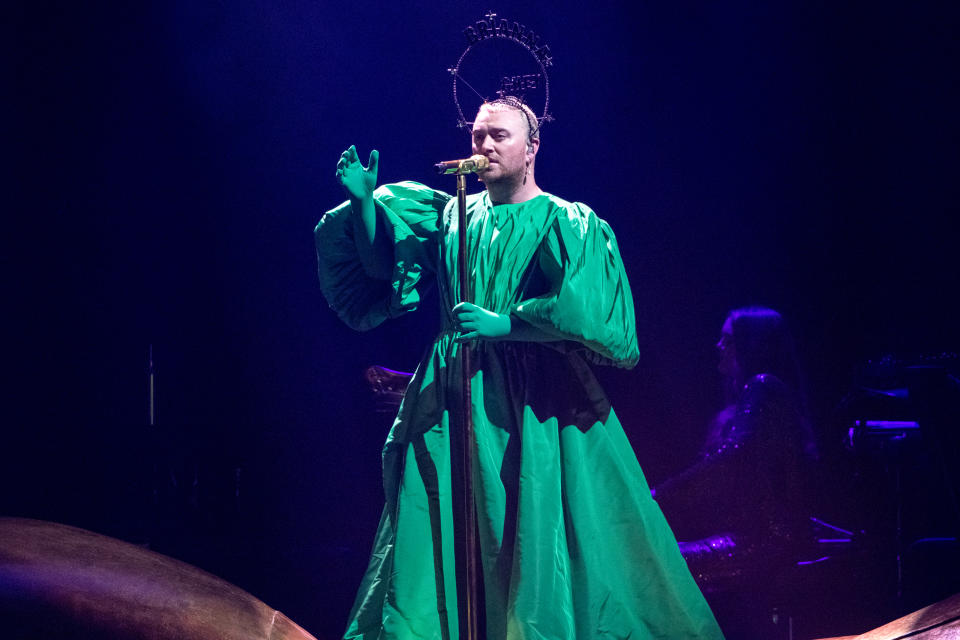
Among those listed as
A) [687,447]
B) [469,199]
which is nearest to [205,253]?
[469,199]

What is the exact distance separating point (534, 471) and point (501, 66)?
4.62 ft

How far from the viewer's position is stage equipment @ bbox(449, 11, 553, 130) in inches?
94.7

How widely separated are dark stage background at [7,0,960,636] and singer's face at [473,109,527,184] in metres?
1.36

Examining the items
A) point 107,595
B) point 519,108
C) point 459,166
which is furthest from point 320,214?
point 107,595

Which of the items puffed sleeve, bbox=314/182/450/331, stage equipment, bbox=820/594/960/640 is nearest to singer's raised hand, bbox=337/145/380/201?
puffed sleeve, bbox=314/182/450/331

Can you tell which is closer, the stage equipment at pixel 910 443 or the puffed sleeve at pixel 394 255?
the puffed sleeve at pixel 394 255

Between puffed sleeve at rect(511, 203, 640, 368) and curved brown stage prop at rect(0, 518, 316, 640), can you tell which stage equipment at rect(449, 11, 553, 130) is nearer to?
puffed sleeve at rect(511, 203, 640, 368)

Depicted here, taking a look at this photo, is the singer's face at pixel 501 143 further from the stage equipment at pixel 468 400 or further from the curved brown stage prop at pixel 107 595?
the curved brown stage prop at pixel 107 595

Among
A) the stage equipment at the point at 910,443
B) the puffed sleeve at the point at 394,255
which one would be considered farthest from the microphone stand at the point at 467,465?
the stage equipment at the point at 910,443

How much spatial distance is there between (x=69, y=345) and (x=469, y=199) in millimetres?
2243

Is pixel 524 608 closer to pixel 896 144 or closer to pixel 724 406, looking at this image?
pixel 724 406

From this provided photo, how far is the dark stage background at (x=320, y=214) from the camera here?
3.32 meters

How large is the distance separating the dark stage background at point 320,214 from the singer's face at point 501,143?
136 centimetres

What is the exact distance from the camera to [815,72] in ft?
10.9
